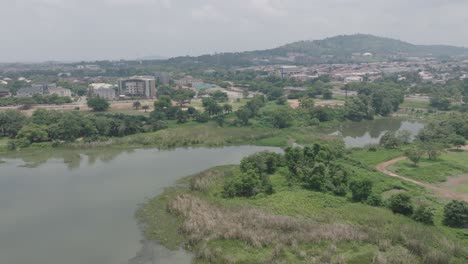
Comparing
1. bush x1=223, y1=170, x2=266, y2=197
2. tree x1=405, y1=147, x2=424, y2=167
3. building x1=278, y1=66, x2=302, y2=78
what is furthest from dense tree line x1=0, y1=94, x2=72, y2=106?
building x1=278, y1=66, x2=302, y2=78

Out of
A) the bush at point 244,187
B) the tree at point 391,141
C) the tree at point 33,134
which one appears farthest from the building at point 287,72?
the bush at point 244,187

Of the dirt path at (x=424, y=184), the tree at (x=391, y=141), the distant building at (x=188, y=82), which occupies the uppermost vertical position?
the distant building at (x=188, y=82)

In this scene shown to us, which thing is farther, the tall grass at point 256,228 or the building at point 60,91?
the building at point 60,91

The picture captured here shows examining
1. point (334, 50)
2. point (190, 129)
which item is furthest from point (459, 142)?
point (334, 50)

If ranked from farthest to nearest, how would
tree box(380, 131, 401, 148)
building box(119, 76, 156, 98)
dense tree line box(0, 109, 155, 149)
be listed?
building box(119, 76, 156, 98)
dense tree line box(0, 109, 155, 149)
tree box(380, 131, 401, 148)

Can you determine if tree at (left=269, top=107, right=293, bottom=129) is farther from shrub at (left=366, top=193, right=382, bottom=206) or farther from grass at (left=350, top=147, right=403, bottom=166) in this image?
shrub at (left=366, top=193, right=382, bottom=206)

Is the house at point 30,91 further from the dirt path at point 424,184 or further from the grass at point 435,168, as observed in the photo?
the grass at point 435,168
